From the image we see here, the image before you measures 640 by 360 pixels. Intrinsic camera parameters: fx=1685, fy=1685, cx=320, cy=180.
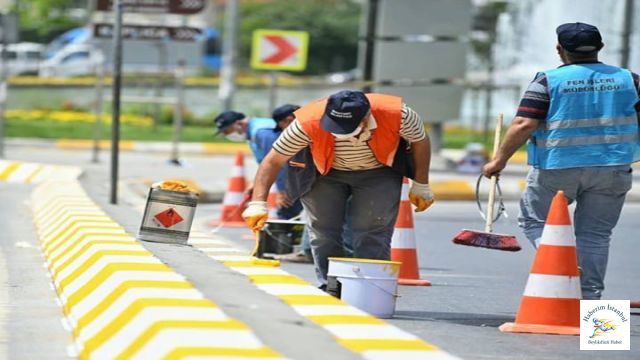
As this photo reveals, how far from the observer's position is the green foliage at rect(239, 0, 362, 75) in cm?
6900

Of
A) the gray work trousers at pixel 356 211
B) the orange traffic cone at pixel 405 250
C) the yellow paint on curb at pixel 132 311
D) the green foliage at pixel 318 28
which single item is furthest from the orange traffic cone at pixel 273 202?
the green foliage at pixel 318 28

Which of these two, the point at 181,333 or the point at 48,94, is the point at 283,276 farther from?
the point at 48,94

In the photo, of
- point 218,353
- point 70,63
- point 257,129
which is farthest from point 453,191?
point 70,63

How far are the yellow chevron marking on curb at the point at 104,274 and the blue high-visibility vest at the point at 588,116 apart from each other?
7.53 feet

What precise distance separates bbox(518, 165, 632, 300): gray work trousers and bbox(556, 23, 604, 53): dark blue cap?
2.24 ft

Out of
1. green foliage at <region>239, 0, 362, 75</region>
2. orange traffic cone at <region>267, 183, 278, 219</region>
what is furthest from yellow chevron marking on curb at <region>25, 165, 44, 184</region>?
green foliage at <region>239, 0, 362, 75</region>

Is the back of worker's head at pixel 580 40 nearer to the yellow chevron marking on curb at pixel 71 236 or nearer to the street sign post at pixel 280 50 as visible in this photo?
the yellow chevron marking on curb at pixel 71 236

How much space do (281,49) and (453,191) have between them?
654 cm

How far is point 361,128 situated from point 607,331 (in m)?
1.73

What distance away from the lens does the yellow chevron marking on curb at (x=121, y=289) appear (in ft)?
27.1

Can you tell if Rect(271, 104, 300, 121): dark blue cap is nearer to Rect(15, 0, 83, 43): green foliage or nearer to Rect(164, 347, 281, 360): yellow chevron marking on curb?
Rect(164, 347, 281, 360): yellow chevron marking on curb

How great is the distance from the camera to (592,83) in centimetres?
948

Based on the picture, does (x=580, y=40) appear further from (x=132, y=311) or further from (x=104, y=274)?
(x=132, y=311)

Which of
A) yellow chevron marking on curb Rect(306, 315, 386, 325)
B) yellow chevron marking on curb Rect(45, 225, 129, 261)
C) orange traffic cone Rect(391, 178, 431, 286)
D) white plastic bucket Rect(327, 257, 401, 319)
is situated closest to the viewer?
yellow chevron marking on curb Rect(306, 315, 386, 325)
